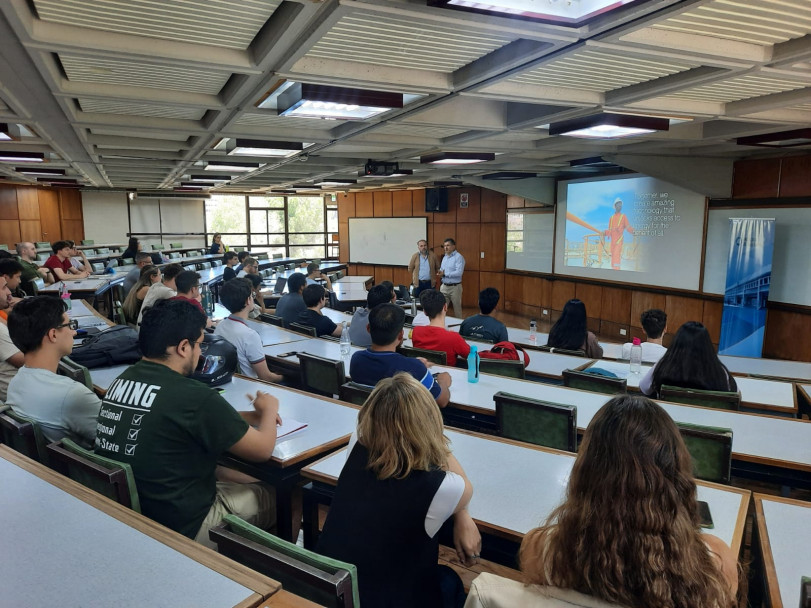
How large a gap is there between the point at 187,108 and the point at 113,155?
142 inches

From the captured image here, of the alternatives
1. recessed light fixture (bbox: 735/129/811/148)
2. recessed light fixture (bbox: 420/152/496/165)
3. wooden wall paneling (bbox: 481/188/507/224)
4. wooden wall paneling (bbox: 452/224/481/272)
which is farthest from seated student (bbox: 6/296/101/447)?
wooden wall paneling (bbox: 452/224/481/272)

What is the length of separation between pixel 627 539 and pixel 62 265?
9.23m

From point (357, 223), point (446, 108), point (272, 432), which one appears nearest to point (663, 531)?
point (272, 432)

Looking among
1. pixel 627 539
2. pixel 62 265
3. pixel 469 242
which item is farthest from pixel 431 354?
pixel 469 242

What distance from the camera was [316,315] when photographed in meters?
5.27

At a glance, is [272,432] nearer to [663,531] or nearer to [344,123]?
[663,531]

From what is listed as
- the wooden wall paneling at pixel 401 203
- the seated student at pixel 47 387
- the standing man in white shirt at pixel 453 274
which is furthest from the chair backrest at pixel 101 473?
the wooden wall paneling at pixel 401 203

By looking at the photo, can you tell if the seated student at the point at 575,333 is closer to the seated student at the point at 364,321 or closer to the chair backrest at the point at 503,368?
the chair backrest at the point at 503,368

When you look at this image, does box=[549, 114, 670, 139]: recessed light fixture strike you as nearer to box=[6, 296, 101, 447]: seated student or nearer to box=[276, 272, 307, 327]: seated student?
box=[276, 272, 307, 327]: seated student

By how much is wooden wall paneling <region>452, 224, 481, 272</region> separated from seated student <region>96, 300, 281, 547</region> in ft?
34.8

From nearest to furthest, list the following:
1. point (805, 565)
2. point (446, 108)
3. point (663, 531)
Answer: point (663, 531) → point (805, 565) → point (446, 108)

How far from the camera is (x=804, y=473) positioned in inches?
91.7

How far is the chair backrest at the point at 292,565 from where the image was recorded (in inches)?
50.5

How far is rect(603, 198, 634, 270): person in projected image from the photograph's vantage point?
8.73 metres
